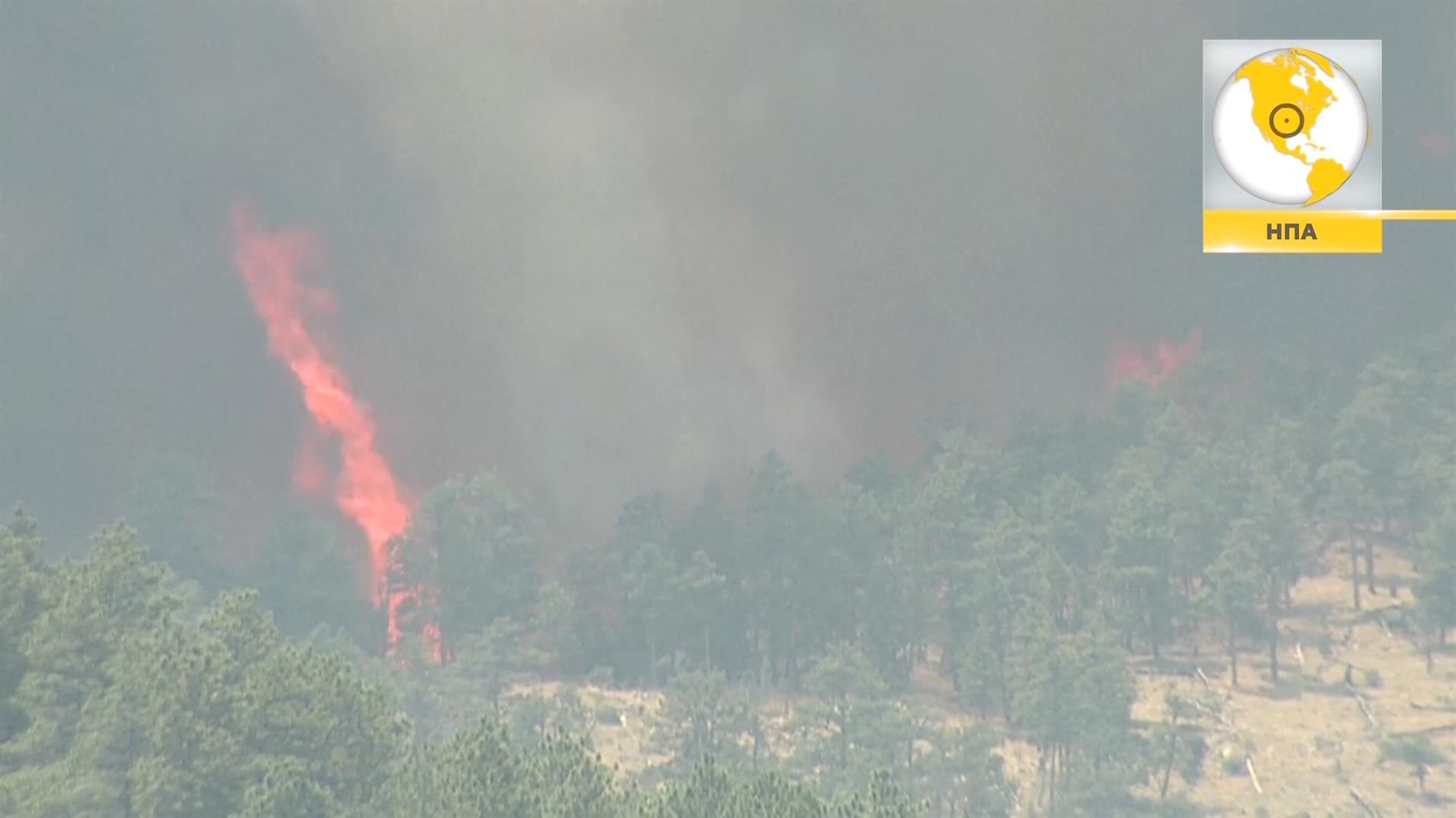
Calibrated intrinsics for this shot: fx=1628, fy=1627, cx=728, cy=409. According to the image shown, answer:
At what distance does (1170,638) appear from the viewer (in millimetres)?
106750

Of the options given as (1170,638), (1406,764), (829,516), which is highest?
(829,516)

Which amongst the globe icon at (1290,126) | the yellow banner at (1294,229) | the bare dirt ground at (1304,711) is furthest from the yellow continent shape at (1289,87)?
the bare dirt ground at (1304,711)

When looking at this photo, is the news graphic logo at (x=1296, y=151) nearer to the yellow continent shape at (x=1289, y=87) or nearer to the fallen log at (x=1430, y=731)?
the yellow continent shape at (x=1289, y=87)

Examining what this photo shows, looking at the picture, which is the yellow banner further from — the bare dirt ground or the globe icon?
the bare dirt ground

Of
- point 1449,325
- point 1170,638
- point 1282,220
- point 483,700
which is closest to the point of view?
point 1282,220

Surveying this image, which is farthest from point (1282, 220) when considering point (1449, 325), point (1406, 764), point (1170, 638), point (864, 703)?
point (1449, 325)

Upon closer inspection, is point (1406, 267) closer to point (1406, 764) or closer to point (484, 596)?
point (1406, 764)

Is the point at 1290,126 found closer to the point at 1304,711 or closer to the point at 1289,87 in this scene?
the point at 1289,87

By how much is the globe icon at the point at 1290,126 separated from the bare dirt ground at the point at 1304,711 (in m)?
60.4

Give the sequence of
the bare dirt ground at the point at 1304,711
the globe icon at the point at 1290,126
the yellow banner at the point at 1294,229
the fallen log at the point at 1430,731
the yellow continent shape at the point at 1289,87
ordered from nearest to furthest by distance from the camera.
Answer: the yellow banner at the point at 1294,229, the globe icon at the point at 1290,126, the yellow continent shape at the point at 1289,87, the bare dirt ground at the point at 1304,711, the fallen log at the point at 1430,731

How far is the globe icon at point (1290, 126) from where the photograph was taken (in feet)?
98.0

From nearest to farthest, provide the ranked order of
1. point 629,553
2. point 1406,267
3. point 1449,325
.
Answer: point 629,553
point 1449,325
point 1406,267

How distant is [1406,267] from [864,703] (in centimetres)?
8267

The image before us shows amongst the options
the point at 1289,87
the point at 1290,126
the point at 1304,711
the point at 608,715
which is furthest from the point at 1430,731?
the point at 1289,87
